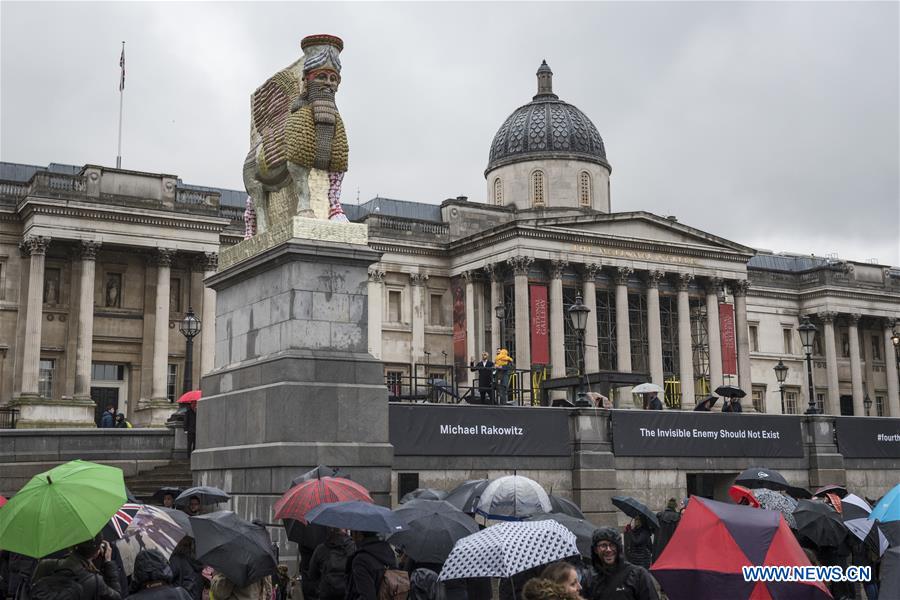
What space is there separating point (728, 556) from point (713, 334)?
2054 inches

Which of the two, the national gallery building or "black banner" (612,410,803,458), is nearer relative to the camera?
"black banner" (612,410,803,458)

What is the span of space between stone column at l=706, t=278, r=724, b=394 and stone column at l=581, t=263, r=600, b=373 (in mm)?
7188

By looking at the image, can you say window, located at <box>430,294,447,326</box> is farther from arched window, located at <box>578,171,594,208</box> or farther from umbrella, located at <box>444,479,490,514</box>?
umbrella, located at <box>444,479,490,514</box>

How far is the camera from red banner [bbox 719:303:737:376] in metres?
58.3

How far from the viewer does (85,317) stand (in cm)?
4669

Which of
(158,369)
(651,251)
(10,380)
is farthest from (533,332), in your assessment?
(10,380)

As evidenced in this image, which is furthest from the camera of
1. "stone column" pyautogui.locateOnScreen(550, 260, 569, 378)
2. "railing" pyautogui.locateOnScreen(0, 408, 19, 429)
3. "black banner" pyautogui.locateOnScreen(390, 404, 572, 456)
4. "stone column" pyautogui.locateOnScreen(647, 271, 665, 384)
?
"stone column" pyautogui.locateOnScreen(647, 271, 665, 384)

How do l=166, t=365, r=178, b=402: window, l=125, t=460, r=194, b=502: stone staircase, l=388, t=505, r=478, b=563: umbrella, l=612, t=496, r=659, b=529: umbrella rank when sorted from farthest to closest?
1. l=166, t=365, r=178, b=402: window
2. l=125, t=460, r=194, b=502: stone staircase
3. l=612, t=496, r=659, b=529: umbrella
4. l=388, t=505, r=478, b=563: umbrella

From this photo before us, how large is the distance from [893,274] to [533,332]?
3695 centimetres

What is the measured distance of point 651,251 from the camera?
5691 cm

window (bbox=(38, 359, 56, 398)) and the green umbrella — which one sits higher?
window (bbox=(38, 359, 56, 398))

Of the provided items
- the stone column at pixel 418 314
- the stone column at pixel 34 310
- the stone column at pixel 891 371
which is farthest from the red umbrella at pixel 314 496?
the stone column at pixel 891 371

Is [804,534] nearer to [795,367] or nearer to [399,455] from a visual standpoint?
[399,455]

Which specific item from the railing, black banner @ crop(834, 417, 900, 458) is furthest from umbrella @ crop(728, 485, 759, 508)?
the railing
